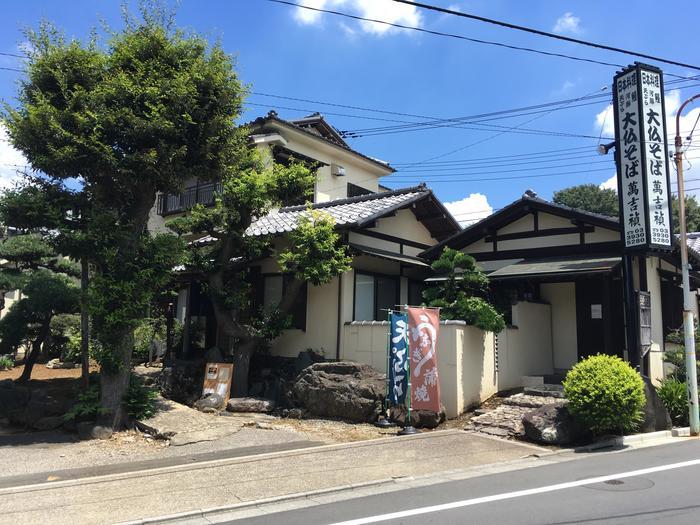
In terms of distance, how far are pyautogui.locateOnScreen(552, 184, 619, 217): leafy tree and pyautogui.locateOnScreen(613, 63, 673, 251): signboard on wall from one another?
31513 millimetres

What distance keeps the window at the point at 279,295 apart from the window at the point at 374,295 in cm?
155

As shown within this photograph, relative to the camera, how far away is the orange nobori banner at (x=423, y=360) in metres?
11.4

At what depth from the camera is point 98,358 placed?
10398 mm

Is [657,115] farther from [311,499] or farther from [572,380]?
[311,499]

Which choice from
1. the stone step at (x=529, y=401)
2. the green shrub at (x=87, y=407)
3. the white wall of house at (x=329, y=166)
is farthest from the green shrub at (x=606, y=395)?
the white wall of house at (x=329, y=166)

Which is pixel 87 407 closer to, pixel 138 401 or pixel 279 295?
pixel 138 401

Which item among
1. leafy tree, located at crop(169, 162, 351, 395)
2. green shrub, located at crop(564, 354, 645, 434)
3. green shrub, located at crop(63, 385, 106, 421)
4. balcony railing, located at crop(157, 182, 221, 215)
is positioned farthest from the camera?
balcony railing, located at crop(157, 182, 221, 215)

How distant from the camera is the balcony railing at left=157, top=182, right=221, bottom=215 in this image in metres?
20.1

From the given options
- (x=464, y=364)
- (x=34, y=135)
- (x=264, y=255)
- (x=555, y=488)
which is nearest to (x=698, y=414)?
(x=464, y=364)

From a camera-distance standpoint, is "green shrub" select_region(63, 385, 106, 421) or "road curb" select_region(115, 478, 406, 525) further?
"green shrub" select_region(63, 385, 106, 421)

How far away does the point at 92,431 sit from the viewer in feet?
33.4

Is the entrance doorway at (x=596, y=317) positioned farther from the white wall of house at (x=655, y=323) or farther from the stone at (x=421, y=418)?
the stone at (x=421, y=418)

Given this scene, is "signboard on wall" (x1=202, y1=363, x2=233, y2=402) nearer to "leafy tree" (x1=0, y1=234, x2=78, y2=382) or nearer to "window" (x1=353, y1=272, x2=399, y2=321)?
"window" (x1=353, y1=272, x2=399, y2=321)

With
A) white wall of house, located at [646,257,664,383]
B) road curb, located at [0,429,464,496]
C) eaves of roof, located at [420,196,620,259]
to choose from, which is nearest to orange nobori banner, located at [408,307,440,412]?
road curb, located at [0,429,464,496]
